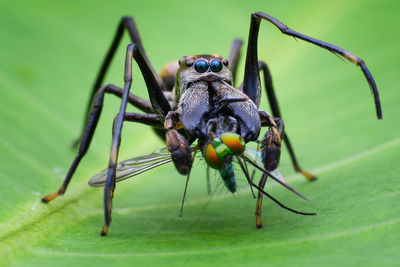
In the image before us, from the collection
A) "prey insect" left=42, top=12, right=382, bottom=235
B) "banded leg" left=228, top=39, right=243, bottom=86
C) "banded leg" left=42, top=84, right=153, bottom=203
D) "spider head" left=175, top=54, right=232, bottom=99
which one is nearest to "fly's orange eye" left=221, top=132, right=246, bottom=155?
"prey insect" left=42, top=12, right=382, bottom=235

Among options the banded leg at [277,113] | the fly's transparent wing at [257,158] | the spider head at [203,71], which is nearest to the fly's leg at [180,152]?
the fly's transparent wing at [257,158]

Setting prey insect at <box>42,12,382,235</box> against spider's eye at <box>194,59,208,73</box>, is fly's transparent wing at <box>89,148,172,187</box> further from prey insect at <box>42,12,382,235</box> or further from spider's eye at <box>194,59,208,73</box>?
spider's eye at <box>194,59,208,73</box>

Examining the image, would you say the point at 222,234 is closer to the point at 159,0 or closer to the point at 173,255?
the point at 173,255

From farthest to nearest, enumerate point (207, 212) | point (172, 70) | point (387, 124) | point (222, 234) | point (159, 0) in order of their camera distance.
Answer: point (159, 0), point (172, 70), point (387, 124), point (207, 212), point (222, 234)

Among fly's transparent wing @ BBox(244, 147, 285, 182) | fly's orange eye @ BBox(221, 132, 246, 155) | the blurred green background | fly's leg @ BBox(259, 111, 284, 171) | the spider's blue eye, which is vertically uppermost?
the spider's blue eye

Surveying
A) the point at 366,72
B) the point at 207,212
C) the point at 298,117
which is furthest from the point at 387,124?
the point at 207,212
